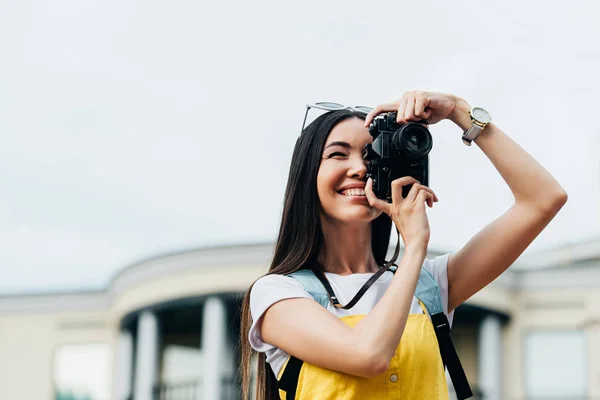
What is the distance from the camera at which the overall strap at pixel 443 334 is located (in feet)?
7.63

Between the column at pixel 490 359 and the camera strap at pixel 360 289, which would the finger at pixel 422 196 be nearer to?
the camera strap at pixel 360 289

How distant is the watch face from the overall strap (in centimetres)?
40

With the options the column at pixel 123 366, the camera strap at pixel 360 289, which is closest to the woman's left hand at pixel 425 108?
the camera strap at pixel 360 289

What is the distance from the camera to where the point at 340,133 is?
244cm

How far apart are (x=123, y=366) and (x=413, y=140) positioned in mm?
18764

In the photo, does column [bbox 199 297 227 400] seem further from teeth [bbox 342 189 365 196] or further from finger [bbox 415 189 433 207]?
finger [bbox 415 189 433 207]

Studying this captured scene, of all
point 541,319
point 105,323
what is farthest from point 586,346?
point 105,323

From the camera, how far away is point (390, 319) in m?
2.09

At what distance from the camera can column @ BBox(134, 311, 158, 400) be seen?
60.4 ft

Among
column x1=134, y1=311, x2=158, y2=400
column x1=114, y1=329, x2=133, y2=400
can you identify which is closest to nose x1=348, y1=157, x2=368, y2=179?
column x1=134, y1=311, x2=158, y2=400

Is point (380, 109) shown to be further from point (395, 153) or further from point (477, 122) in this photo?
point (477, 122)

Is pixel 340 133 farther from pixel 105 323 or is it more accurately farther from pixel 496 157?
pixel 105 323

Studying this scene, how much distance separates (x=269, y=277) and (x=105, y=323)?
768 inches

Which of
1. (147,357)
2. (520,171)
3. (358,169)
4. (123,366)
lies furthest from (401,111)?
(123,366)
